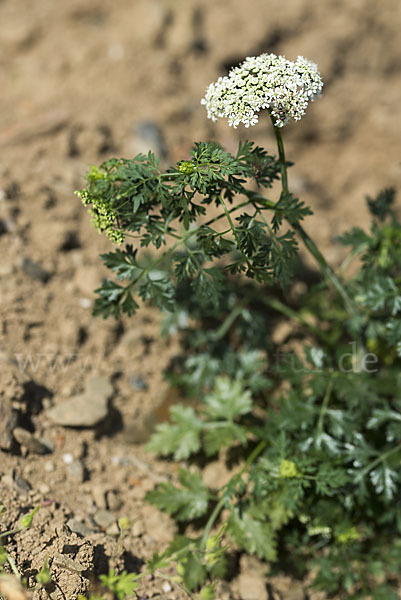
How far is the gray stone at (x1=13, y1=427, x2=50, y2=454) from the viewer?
9.60 feet

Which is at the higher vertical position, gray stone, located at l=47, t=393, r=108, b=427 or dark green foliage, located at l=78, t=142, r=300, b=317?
dark green foliage, located at l=78, t=142, r=300, b=317

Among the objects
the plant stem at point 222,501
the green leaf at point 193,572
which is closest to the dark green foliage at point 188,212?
the plant stem at point 222,501

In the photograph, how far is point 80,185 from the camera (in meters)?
4.14

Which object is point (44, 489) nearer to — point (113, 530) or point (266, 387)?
point (113, 530)

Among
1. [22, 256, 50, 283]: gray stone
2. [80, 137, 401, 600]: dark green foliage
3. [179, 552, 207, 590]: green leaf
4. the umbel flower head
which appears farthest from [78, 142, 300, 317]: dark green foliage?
[179, 552, 207, 590]: green leaf

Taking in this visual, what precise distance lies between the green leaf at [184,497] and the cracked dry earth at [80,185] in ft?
0.62

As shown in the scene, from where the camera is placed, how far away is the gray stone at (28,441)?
293 centimetres

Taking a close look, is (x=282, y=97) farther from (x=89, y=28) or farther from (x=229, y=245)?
(x=89, y=28)

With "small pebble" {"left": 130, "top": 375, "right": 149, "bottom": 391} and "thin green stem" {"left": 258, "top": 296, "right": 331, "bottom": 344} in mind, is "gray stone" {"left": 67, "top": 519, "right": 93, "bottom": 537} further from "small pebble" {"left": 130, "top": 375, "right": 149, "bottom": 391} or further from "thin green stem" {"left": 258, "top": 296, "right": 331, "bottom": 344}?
"thin green stem" {"left": 258, "top": 296, "right": 331, "bottom": 344}

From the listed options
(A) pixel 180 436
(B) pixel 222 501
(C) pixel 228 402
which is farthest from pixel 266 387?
(B) pixel 222 501

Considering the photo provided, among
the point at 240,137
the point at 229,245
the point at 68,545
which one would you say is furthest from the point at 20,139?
the point at 68,545

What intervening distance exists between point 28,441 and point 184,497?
89cm

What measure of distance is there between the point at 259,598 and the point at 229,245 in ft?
6.19

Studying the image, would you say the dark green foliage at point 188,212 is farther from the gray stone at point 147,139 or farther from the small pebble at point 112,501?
the gray stone at point 147,139
